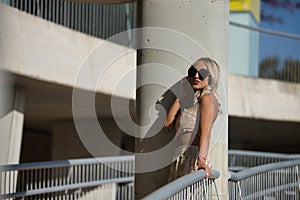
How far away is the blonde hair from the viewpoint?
636cm

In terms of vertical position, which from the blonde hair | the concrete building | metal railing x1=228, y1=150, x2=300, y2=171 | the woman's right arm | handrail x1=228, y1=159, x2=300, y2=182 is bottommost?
handrail x1=228, y1=159, x2=300, y2=182

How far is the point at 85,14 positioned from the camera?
14.4m

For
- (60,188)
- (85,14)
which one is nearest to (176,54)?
(60,188)

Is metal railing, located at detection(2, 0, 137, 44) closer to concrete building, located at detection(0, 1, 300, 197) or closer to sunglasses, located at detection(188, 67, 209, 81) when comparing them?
concrete building, located at detection(0, 1, 300, 197)

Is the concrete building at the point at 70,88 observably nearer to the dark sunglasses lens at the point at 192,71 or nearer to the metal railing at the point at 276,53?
the metal railing at the point at 276,53

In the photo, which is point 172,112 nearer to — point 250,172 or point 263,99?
point 250,172

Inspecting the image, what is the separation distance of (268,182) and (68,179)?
363cm

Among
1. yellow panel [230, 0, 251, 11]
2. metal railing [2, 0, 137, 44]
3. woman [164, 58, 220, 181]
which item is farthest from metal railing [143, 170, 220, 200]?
yellow panel [230, 0, 251, 11]

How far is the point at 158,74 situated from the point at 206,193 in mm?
1423

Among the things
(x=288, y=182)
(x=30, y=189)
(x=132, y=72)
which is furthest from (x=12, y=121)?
(x=288, y=182)

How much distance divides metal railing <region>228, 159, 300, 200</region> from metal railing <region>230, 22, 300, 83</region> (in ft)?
30.7

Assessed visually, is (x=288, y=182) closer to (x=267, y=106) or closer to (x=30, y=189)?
(x=30, y=189)

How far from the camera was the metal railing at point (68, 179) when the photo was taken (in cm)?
886

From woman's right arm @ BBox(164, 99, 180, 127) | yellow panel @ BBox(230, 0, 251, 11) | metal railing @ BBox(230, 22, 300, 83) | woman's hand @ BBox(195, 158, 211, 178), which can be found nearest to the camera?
woman's hand @ BBox(195, 158, 211, 178)
